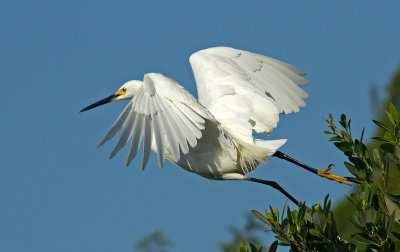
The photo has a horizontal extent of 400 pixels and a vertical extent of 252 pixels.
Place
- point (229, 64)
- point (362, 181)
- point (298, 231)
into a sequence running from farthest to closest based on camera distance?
point (229, 64) → point (362, 181) → point (298, 231)

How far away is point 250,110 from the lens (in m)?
6.70

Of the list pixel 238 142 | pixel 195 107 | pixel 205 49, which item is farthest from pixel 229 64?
pixel 195 107

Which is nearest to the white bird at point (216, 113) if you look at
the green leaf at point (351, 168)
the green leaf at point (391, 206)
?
the green leaf at point (351, 168)

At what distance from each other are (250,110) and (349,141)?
8.04 ft

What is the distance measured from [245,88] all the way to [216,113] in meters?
0.54

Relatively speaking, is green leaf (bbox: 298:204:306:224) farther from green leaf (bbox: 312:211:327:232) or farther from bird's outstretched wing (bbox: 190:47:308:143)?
bird's outstretched wing (bbox: 190:47:308:143)

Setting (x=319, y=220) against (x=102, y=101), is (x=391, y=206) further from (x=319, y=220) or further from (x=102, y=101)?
(x=102, y=101)

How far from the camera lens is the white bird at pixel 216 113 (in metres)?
5.18

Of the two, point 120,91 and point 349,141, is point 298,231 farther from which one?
point 120,91

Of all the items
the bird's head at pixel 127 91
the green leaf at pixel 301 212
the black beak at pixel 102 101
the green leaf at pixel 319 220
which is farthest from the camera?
the black beak at pixel 102 101

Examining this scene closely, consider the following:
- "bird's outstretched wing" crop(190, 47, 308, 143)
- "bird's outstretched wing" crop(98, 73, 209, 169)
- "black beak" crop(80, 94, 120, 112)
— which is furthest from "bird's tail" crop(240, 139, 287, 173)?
"black beak" crop(80, 94, 120, 112)

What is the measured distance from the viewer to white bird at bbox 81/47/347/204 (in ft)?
17.0

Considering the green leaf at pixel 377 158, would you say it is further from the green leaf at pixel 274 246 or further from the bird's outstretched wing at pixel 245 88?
the bird's outstretched wing at pixel 245 88

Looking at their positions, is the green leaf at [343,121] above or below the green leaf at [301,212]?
above
